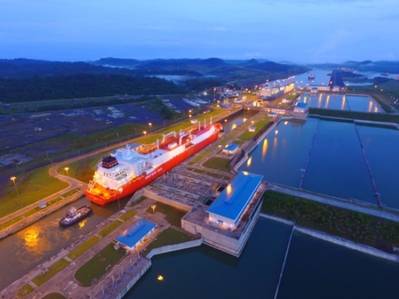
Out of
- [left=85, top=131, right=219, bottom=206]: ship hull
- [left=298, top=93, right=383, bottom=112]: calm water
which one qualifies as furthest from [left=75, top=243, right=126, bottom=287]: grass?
[left=298, top=93, right=383, bottom=112]: calm water

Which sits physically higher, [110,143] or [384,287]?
[110,143]

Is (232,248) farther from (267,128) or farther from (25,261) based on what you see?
(267,128)

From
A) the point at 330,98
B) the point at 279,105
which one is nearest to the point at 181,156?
the point at 279,105

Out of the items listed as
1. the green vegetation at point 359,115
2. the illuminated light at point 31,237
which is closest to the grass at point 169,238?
the illuminated light at point 31,237

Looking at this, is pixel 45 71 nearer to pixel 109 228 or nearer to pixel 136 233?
pixel 109 228

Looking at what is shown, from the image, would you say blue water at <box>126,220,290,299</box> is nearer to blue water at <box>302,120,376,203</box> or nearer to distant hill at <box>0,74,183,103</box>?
blue water at <box>302,120,376,203</box>

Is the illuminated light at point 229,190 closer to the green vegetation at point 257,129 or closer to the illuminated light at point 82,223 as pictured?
the illuminated light at point 82,223

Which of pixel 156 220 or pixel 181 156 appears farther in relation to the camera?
pixel 181 156

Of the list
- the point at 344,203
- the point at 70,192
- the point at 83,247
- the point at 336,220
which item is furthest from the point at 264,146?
the point at 83,247
